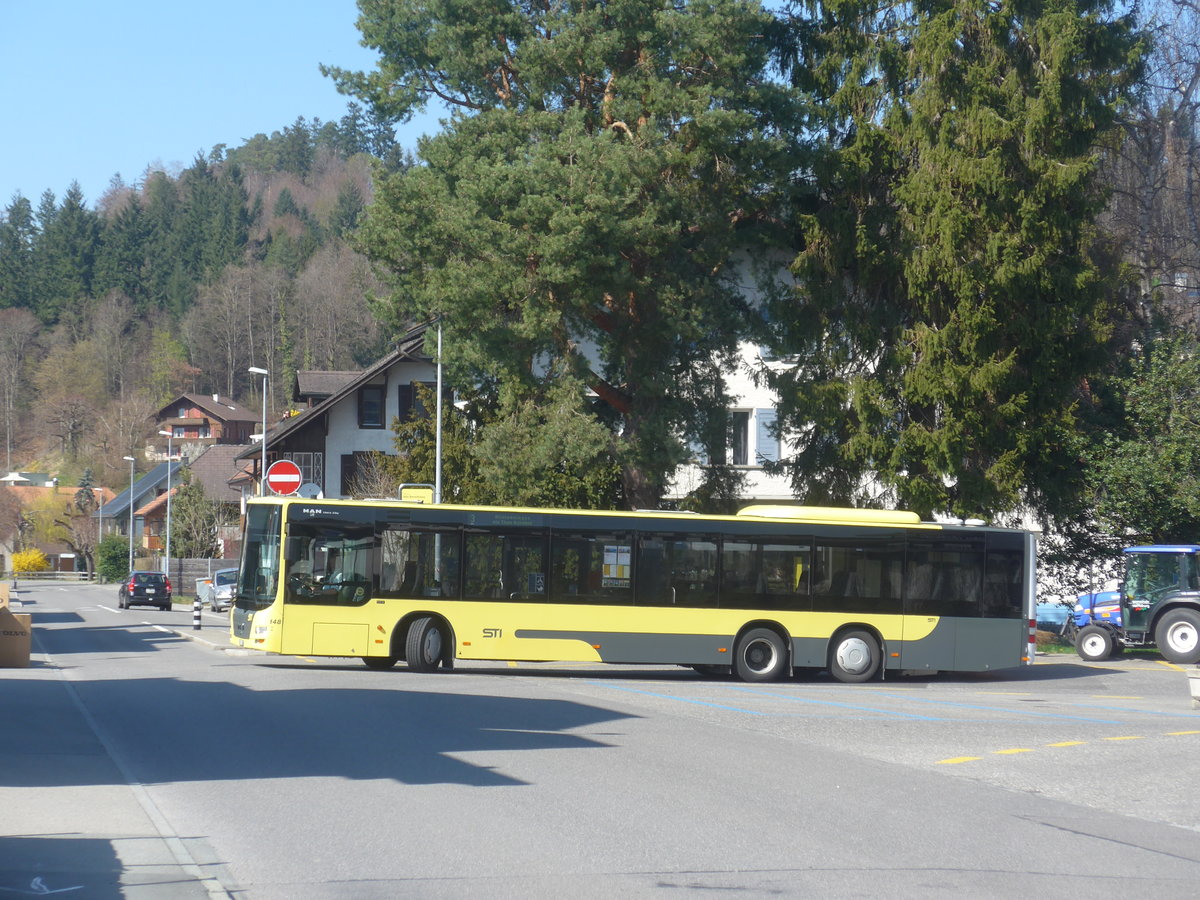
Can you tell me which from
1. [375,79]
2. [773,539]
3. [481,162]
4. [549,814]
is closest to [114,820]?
[549,814]

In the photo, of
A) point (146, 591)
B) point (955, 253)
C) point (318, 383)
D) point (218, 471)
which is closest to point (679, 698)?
point (955, 253)

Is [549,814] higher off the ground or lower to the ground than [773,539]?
lower

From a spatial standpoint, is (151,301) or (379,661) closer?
(379,661)

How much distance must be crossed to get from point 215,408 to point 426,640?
103 meters

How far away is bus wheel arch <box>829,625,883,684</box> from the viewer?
76.5ft

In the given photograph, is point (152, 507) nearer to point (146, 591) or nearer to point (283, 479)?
point (146, 591)

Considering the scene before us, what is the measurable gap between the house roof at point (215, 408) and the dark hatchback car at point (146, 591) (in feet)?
202

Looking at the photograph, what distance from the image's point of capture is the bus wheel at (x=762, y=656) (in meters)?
23.1

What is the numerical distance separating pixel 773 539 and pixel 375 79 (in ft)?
58.1

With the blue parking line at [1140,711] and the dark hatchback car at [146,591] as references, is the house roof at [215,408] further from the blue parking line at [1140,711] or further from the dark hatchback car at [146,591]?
the blue parking line at [1140,711]

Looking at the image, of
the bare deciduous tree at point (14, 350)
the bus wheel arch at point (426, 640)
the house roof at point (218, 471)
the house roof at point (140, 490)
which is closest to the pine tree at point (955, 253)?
the bus wheel arch at point (426, 640)

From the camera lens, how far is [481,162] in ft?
99.6

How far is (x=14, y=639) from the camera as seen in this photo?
2477 centimetres

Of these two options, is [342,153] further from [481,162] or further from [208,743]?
[208,743]
